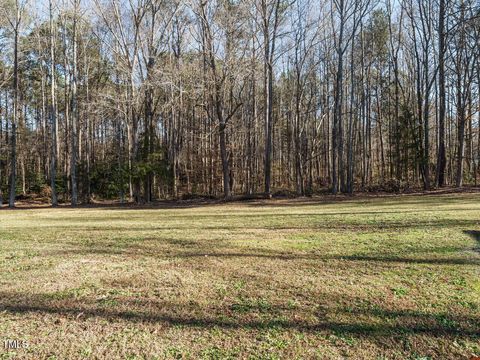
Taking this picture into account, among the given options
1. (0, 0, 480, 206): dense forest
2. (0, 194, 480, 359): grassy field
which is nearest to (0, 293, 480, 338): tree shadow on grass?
(0, 194, 480, 359): grassy field

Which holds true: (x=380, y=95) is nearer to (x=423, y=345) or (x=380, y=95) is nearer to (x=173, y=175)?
(x=173, y=175)

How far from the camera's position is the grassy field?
2625 mm

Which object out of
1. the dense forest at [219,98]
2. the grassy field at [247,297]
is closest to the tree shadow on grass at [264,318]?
the grassy field at [247,297]

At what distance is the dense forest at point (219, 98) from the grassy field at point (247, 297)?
1122 centimetres

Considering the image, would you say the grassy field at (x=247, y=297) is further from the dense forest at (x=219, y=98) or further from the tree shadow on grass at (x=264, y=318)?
the dense forest at (x=219, y=98)

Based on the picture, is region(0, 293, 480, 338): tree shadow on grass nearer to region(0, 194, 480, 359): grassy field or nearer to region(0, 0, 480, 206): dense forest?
region(0, 194, 480, 359): grassy field

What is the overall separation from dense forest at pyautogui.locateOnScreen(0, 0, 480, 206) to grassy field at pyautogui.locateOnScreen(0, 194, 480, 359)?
11.2 m

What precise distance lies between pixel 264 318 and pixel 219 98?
1524cm

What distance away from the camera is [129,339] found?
2711mm

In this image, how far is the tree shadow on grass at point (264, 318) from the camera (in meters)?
2.86

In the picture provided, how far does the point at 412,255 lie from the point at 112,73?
28.3 metres

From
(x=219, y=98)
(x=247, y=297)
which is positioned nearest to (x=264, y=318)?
(x=247, y=297)

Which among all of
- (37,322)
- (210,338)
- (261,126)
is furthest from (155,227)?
(261,126)

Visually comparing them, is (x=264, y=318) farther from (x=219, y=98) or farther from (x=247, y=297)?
(x=219, y=98)
